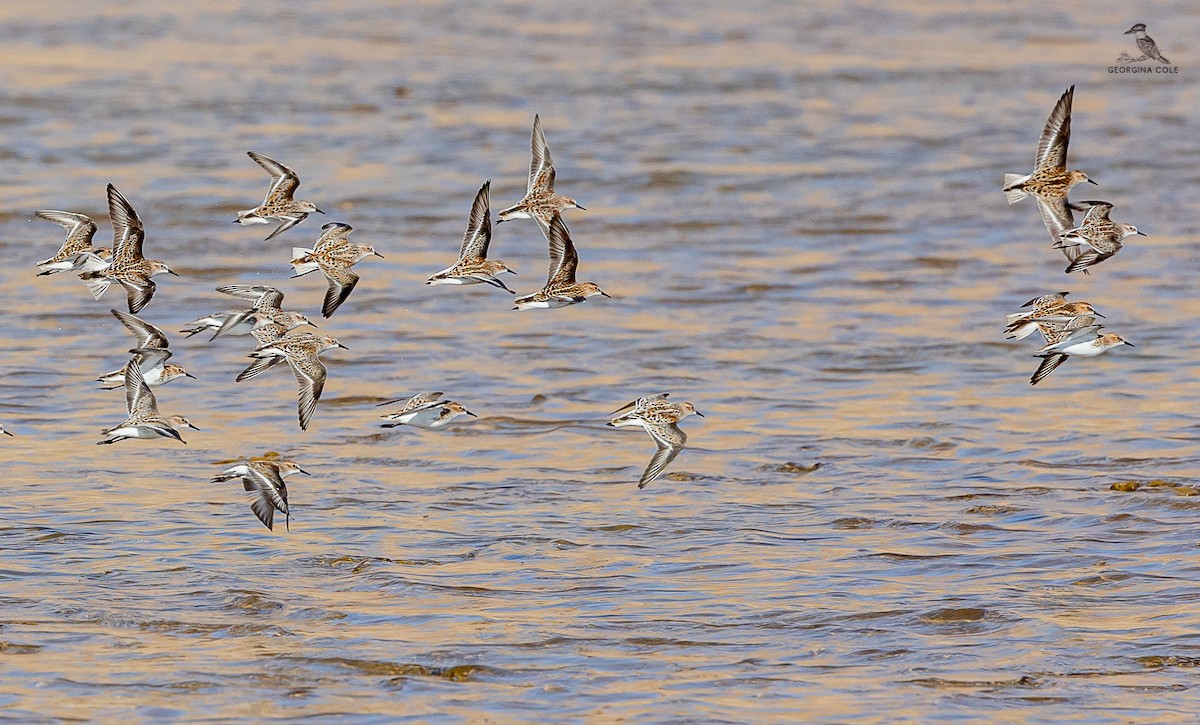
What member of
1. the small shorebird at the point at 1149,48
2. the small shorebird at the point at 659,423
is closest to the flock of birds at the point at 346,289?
the small shorebird at the point at 659,423

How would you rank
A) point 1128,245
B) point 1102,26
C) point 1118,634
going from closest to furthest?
1. point 1118,634
2. point 1128,245
3. point 1102,26

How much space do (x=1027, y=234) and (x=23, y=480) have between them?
1116cm

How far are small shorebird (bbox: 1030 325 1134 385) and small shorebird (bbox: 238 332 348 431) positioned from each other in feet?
12.8

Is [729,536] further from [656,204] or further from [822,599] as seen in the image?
[656,204]

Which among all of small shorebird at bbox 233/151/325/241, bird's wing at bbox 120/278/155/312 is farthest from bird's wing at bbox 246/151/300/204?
bird's wing at bbox 120/278/155/312

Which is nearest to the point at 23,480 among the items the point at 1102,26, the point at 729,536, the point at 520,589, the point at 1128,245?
the point at 520,589

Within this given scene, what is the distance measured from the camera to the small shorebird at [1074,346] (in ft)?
32.5

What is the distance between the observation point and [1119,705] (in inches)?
310

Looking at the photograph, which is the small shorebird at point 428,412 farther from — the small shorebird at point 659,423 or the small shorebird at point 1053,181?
the small shorebird at point 1053,181

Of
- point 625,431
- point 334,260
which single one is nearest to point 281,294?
point 334,260

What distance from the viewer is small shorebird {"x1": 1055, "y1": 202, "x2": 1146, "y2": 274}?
9695 millimetres

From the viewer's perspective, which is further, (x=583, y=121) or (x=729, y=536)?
(x=583, y=121)

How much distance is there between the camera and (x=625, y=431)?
12.6 meters

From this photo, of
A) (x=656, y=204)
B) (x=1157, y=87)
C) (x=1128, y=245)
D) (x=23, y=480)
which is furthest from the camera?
(x=1157, y=87)
